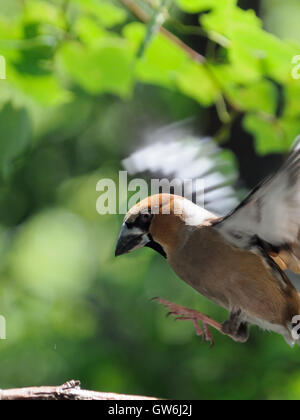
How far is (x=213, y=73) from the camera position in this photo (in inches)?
54.9

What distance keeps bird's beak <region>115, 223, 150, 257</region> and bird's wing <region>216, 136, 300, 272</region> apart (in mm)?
115

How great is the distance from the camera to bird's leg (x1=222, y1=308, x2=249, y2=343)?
1005mm

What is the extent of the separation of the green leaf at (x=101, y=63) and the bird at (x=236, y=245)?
498 millimetres

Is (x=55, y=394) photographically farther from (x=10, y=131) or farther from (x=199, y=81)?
(x=199, y=81)

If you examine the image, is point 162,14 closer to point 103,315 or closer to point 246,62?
point 246,62

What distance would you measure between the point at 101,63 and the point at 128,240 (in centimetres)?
59

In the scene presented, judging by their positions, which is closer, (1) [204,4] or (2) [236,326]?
(2) [236,326]

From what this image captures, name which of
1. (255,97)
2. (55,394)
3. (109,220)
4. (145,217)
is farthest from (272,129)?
(109,220)

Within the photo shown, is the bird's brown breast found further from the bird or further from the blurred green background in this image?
the blurred green background

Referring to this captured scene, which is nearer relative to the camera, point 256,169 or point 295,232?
point 295,232

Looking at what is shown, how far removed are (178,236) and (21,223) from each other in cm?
188

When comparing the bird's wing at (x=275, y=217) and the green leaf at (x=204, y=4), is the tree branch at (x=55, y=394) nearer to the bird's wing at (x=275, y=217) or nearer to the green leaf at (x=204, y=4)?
the bird's wing at (x=275, y=217)

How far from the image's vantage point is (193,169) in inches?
45.7
